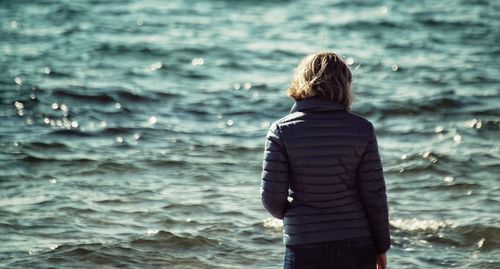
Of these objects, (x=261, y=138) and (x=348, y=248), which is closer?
(x=348, y=248)

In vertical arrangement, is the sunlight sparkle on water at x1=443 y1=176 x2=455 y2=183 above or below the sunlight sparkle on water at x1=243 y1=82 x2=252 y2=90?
below

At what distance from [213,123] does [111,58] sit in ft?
14.0

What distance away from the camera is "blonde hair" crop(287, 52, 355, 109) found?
431 centimetres

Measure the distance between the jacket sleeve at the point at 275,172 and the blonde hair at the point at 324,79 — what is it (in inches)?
9.3

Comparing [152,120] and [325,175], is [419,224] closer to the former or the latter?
[325,175]

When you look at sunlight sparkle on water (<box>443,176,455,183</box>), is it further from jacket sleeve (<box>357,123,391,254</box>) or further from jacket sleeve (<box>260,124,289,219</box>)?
jacket sleeve (<box>260,124,289,219</box>)

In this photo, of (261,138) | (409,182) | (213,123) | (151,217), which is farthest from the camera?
(213,123)

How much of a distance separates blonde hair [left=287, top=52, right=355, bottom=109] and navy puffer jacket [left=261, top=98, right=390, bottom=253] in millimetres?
38

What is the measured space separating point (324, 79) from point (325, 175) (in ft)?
1.47

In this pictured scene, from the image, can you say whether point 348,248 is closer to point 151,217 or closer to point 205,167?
point 151,217

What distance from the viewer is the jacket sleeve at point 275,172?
14.1 feet

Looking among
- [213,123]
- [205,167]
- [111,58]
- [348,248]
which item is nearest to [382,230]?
[348,248]

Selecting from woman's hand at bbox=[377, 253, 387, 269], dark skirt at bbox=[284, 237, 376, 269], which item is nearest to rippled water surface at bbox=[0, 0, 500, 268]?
woman's hand at bbox=[377, 253, 387, 269]

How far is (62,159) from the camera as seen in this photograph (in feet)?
31.4
